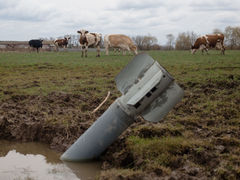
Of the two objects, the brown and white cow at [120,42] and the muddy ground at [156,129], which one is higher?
the brown and white cow at [120,42]

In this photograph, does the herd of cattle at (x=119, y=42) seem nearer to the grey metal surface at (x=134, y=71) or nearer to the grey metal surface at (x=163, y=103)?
the grey metal surface at (x=134, y=71)

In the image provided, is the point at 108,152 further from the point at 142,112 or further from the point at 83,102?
the point at 83,102

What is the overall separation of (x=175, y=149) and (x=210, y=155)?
1.47 ft

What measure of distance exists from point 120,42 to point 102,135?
19.4 m

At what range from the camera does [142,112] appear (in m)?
4.30

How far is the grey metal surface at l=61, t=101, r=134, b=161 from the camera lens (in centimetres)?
429

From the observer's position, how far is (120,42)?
2338cm

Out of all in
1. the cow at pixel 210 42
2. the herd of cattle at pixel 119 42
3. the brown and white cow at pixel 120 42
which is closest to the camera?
the herd of cattle at pixel 119 42

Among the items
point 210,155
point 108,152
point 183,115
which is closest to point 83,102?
point 183,115

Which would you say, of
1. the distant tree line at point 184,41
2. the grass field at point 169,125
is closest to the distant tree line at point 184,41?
the distant tree line at point 184,41

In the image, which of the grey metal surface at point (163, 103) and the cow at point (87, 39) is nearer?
the grey metal surface at point (163, 103)

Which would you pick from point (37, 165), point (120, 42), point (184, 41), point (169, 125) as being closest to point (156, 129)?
point (169, 125)

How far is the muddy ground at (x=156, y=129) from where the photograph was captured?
3814 millimetres

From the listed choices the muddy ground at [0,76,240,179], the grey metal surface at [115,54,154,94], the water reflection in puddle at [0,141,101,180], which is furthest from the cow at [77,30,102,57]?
the grey metal surface at [115,54,154,94]
